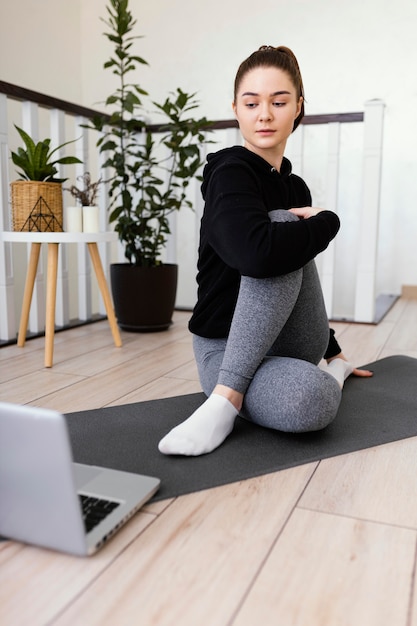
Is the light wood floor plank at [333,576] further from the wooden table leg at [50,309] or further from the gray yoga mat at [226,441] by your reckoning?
the wooden table leg at [50,309]

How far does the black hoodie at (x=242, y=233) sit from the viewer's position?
3.26ft

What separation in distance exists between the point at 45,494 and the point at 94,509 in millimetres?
120

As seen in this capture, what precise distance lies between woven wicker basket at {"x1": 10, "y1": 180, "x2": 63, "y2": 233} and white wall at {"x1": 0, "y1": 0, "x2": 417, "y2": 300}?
1972mm

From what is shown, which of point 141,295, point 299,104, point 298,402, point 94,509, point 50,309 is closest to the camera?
point 94,509

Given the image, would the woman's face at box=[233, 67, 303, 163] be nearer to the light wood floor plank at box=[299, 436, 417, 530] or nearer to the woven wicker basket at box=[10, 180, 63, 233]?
the light wood floor plank at box=[299, 436, 417, 530]

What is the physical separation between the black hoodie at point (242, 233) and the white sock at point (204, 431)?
212 millimetres

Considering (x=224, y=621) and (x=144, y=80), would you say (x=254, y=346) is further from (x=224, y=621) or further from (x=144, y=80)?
(x=144, y=80)

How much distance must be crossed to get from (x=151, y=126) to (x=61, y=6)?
1.76m

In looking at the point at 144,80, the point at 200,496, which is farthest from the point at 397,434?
the point at 144,80

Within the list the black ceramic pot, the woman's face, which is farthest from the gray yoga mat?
the black ceramic pot

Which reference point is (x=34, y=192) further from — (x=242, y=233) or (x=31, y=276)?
(x=242, y=233)

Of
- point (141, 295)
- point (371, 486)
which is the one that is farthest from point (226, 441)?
point (141, 295)

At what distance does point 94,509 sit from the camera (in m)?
0.77

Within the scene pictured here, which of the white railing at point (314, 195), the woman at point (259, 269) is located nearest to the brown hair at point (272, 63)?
the woman at point (259, 269)
